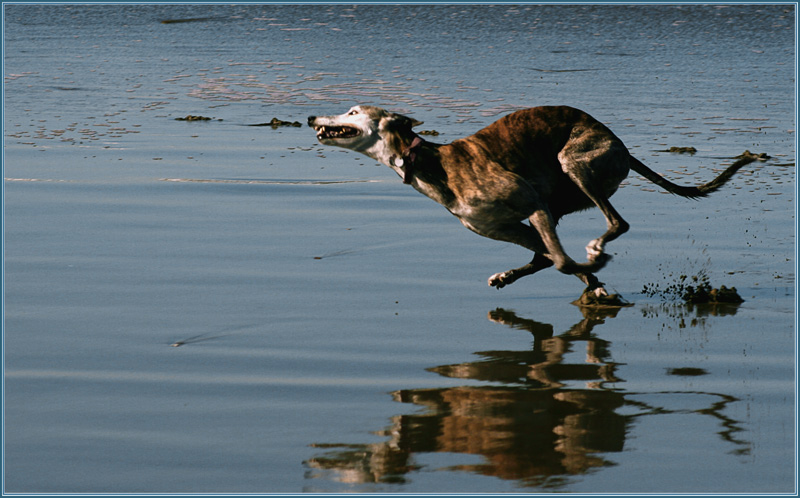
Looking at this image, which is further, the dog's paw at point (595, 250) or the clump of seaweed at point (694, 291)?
the clump of seaweed at point (694, 291)

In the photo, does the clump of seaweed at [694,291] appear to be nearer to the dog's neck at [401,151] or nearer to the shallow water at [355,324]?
the shallow water at [355,324]

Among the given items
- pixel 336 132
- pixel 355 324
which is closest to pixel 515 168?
pixel 336 132

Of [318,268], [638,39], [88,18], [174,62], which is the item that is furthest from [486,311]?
[88,18]

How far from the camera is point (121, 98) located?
59.5ft

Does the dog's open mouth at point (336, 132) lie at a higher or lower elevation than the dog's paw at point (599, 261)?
higher

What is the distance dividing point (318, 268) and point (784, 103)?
37.0 ft

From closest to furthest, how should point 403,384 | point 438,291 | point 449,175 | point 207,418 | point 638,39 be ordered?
point 207,418, point 403,384, point 449,175, point 438,291, point 638,39

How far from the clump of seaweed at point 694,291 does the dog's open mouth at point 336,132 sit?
2318 mm

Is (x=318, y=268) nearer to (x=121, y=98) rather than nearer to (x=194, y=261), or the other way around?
(x=194, y=261)

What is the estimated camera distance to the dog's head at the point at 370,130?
693 centimetres

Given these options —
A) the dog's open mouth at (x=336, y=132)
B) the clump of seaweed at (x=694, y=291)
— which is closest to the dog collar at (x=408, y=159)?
the dog's open mouth at (x=336, y=132)

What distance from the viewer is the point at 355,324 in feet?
22.1

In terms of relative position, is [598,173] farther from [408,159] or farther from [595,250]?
[408,159]

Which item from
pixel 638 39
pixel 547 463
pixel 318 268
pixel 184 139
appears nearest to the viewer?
pixel 547 463
